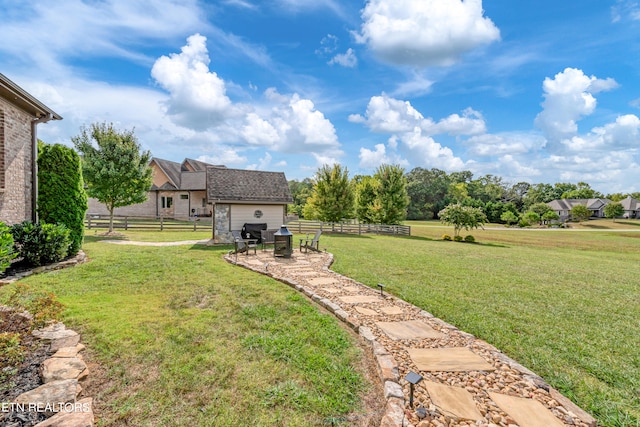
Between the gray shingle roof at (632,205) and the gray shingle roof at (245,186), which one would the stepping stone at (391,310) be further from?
the gray shingle roof at (632,205)

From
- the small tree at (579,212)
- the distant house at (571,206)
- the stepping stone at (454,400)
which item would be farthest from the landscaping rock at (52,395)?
the distant house at (571,206)

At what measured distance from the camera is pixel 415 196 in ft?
207

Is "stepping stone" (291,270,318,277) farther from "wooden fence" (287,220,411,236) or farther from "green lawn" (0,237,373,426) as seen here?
"wooden fence" (287,220,411,236)

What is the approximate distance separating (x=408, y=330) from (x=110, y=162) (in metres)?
18.2

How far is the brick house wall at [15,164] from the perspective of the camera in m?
7.14

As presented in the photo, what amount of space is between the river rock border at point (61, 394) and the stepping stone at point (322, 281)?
4441mm

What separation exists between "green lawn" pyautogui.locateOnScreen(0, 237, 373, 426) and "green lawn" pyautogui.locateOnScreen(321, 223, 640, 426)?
228cm

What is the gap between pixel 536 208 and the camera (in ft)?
183

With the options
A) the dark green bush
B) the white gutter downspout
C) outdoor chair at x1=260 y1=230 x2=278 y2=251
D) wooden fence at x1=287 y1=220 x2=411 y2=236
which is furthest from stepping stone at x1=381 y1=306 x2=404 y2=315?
wooden fence at x1=287 y1=220 x2=411 y2=236

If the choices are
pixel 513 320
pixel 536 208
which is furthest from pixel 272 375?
pixel 536 208

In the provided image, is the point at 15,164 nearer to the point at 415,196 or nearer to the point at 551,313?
the point at 551,313

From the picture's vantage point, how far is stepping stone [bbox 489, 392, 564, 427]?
2.53m

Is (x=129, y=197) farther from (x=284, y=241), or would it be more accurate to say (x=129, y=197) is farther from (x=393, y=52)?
(x=393, y=52)

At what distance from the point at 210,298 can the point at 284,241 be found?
4625 millimetres
